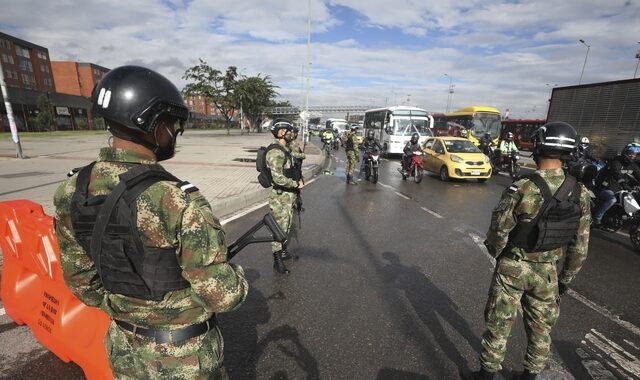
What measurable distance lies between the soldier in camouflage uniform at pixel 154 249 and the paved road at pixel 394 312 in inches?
48.6

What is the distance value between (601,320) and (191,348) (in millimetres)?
3815

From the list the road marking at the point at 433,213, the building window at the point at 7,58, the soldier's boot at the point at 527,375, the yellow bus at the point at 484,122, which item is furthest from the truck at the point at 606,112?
the building window at the point at 7,58

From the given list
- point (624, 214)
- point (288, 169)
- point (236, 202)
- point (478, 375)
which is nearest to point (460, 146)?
point (624, 214)

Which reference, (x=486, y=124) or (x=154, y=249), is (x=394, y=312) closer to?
(x=154, y=249)

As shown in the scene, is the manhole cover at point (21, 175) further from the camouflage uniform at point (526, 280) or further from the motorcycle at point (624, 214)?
the motorcycle at point (624, 214)

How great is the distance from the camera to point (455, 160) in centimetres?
1099

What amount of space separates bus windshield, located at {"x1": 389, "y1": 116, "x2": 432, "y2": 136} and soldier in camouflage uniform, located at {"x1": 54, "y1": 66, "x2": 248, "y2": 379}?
18264mm

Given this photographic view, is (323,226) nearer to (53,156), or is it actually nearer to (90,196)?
(90,196)

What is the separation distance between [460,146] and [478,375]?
10748 mm

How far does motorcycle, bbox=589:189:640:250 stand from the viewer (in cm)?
507

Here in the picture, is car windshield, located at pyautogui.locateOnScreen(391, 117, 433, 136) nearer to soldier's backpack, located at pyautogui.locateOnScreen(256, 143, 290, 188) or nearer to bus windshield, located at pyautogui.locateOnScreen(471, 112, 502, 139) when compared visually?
bus windshield, located at pyautogui.locateOnScreen(471, 112, 502, 139)

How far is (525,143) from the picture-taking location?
90.4 feet

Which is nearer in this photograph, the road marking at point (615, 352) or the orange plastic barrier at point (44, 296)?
the orange plastic barrier at point (44, 296)

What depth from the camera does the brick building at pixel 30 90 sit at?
34.6m
